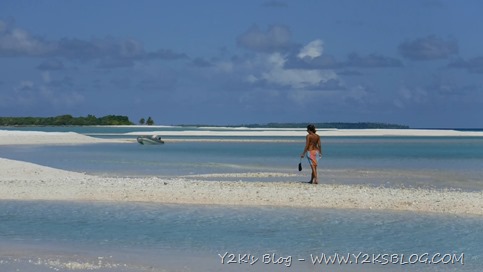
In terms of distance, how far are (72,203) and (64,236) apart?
5004 mm

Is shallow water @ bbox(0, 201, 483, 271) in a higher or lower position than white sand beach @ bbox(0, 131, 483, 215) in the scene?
lower

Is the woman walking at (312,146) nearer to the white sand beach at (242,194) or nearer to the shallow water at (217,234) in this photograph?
the white sand beach at (242,194)

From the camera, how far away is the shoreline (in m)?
18.8

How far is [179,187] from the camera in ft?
72.7

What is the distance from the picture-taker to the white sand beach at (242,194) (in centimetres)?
1881

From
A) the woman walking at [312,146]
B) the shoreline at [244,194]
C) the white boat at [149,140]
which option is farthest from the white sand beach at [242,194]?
the white boat at [149,140]

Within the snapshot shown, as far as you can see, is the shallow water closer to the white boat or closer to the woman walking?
the woman walking

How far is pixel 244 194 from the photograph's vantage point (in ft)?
67.6

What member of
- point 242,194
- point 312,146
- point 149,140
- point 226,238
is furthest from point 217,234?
point 149,140

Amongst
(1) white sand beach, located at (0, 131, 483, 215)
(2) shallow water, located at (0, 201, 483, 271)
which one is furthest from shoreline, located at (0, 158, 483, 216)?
(2) shallow water, located at (0, 201, 483, 271)

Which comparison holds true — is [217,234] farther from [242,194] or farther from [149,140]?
[149,140]

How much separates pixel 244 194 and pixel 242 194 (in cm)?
6

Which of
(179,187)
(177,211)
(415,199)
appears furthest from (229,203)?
(415,199)

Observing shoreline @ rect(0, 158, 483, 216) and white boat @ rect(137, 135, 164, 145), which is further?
white boat @ rect(137, 135, 164, 145)
